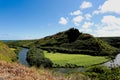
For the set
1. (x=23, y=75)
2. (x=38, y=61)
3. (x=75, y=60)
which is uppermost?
(x=23, y=75)

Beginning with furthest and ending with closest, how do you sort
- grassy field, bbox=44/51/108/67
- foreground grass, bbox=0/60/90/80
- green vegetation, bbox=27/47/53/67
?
1. grassy field, bbox=44/51/108/67
2. green vegetation, bbox=27/47/53/67
3. foreground grass, bbox=0/60/90/80

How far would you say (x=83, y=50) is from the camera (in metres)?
193

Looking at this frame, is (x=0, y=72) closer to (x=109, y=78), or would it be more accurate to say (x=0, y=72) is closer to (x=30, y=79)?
(x=30, y=79)

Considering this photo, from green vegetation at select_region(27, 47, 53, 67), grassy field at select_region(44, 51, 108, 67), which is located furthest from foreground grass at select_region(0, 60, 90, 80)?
grassy field at select_region(44, 51, 108, 67)

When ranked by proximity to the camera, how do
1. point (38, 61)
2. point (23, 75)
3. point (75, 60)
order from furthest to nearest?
point (75, 60), point (38, 61), point (23, 75)

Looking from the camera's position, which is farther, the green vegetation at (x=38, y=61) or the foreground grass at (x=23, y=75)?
the green vegetation at (x=38, y=61)

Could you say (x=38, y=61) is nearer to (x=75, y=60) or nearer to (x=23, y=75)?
(x=75, y=60)

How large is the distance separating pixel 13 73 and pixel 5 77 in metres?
1.79

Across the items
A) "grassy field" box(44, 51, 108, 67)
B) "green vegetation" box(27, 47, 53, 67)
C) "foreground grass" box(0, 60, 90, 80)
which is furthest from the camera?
"grassy field" box(44, 51, 108, 67)

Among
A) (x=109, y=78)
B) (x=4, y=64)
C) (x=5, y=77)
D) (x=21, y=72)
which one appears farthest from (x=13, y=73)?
(x=109, y=78)

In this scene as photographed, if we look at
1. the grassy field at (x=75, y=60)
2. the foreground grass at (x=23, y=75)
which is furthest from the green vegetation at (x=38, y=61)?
the foreground grass at (x=23, y=75)

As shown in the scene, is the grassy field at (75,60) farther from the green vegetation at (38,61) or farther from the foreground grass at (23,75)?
the foreground grass at (23,75)

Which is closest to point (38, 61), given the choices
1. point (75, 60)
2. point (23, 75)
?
point (75, 60)

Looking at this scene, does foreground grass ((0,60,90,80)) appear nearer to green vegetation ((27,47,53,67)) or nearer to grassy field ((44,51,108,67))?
green vegetation ((27,47,53,67))
